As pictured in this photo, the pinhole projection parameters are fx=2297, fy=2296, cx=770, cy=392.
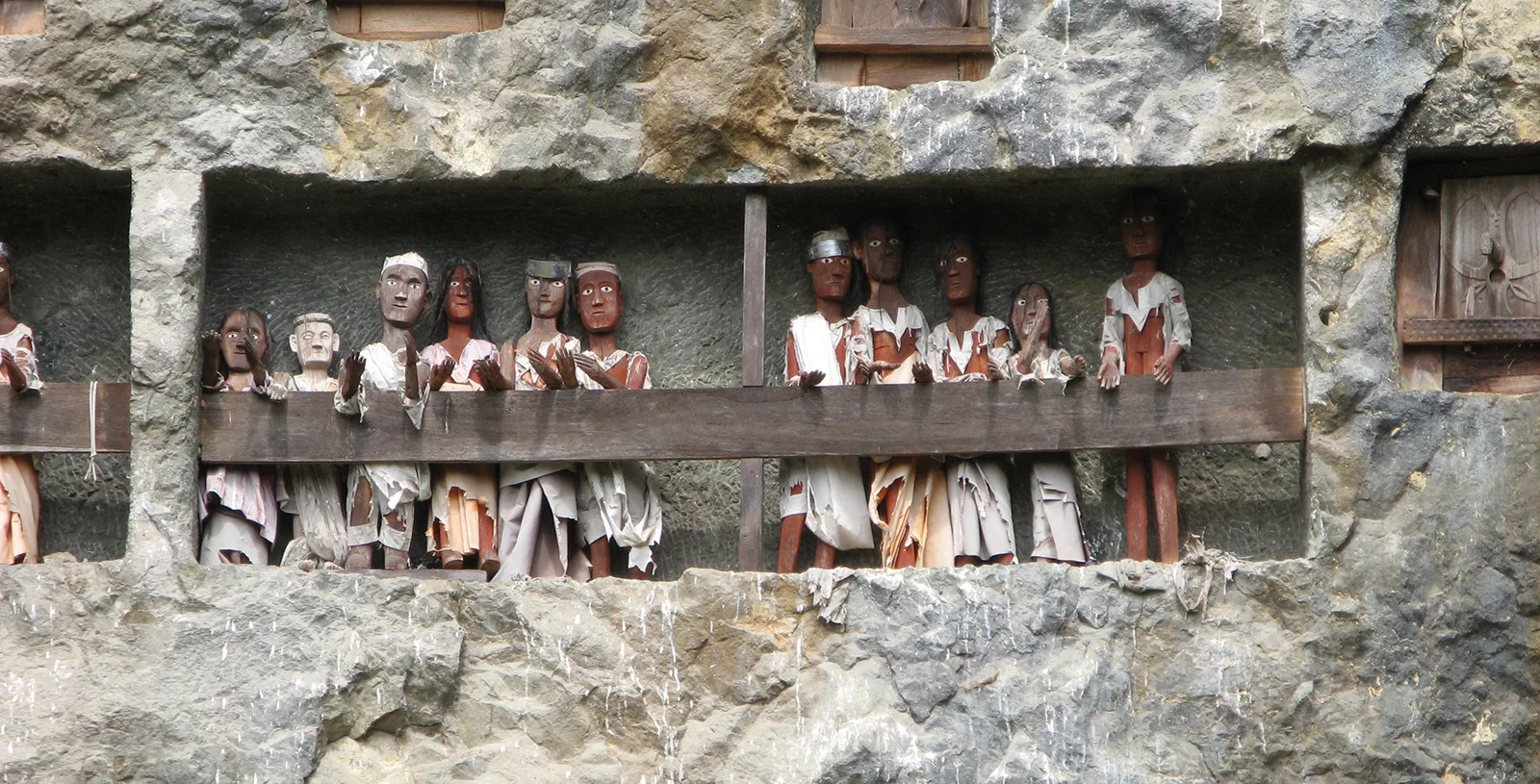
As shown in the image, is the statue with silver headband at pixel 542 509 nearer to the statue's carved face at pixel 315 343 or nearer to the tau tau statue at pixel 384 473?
the tau tau statue at pixel 384 473

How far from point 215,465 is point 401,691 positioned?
1.18 meters

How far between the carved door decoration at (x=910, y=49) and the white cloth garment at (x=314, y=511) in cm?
228

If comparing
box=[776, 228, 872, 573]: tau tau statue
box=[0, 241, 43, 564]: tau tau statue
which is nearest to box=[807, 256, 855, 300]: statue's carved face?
box=[776, 228, 872, 573]: tau tau statue

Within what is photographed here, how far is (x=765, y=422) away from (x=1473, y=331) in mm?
2549

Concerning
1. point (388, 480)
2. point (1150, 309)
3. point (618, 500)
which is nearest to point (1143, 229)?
point (1150, 309)

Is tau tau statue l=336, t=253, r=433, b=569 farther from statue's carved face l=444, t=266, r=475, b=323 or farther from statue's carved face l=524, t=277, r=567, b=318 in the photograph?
statue's carved face l=524, t=277, r=567, b=318

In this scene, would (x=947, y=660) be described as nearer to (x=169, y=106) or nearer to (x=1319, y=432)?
(x=1319, y=432)

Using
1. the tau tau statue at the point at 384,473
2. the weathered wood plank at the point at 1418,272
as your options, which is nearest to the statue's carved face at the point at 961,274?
the weathered wood plank at the point at 1418,272

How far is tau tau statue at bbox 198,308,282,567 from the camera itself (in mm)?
8375

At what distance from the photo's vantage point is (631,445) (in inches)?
327

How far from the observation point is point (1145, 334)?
8664 millimetres

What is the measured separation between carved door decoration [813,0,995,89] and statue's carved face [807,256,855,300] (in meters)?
0.68

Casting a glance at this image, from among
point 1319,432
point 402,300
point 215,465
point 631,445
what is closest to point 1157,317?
point 1319,432

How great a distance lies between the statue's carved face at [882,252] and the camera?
8.88 metres
